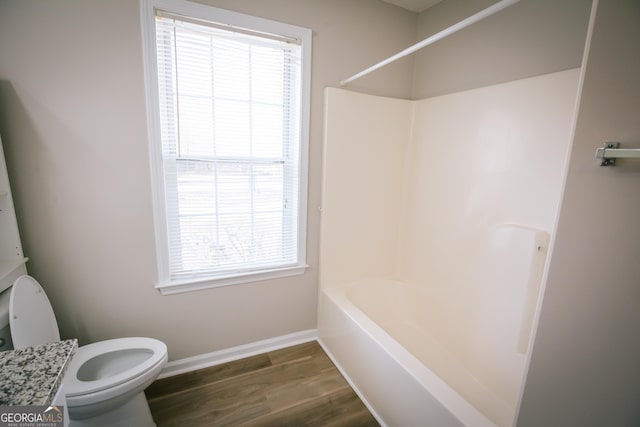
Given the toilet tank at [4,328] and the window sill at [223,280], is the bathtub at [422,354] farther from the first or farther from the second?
the toilet tank at [4,328]

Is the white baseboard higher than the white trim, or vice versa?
the white baseboard

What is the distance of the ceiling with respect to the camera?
1.95 metres

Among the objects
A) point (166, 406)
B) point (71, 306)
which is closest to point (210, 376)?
point (166, 406)

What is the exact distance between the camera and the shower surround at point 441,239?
1.38 metres

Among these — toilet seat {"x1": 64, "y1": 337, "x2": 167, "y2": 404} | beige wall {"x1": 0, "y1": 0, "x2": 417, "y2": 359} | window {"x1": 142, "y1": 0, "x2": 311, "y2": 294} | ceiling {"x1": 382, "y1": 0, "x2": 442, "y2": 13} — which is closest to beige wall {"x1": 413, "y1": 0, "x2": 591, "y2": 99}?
ceiling {"x1": 382, "y1": 0, "x2": 442, "y2": 13}

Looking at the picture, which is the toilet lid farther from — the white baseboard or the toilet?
the white baseboard

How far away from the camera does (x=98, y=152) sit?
56.6 inches

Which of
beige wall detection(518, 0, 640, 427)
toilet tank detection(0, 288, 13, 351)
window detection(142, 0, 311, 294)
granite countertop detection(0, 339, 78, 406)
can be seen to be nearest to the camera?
granite countertop detection(0, 339, 78, 406)

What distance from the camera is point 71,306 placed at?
1510 millimetres

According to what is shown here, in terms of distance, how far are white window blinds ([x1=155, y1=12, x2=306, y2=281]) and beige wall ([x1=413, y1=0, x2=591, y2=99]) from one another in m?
1.05

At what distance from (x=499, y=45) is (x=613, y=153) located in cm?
134

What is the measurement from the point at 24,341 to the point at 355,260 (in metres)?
1.88

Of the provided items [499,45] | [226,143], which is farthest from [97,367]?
[499,45]

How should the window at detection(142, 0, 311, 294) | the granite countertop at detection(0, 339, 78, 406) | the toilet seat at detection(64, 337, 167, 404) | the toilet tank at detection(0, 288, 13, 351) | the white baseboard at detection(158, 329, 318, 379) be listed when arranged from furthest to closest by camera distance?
the white baseboard at detection(158, 329, 318, 379) → the window at detection(142, 0, 311, 294) → the toilet seat at detection(64, 337, 167, 404) → the toilet tank at detection(0, 288, 13, 351) → the granite countertop at detection(0, 339, 78, 406)
